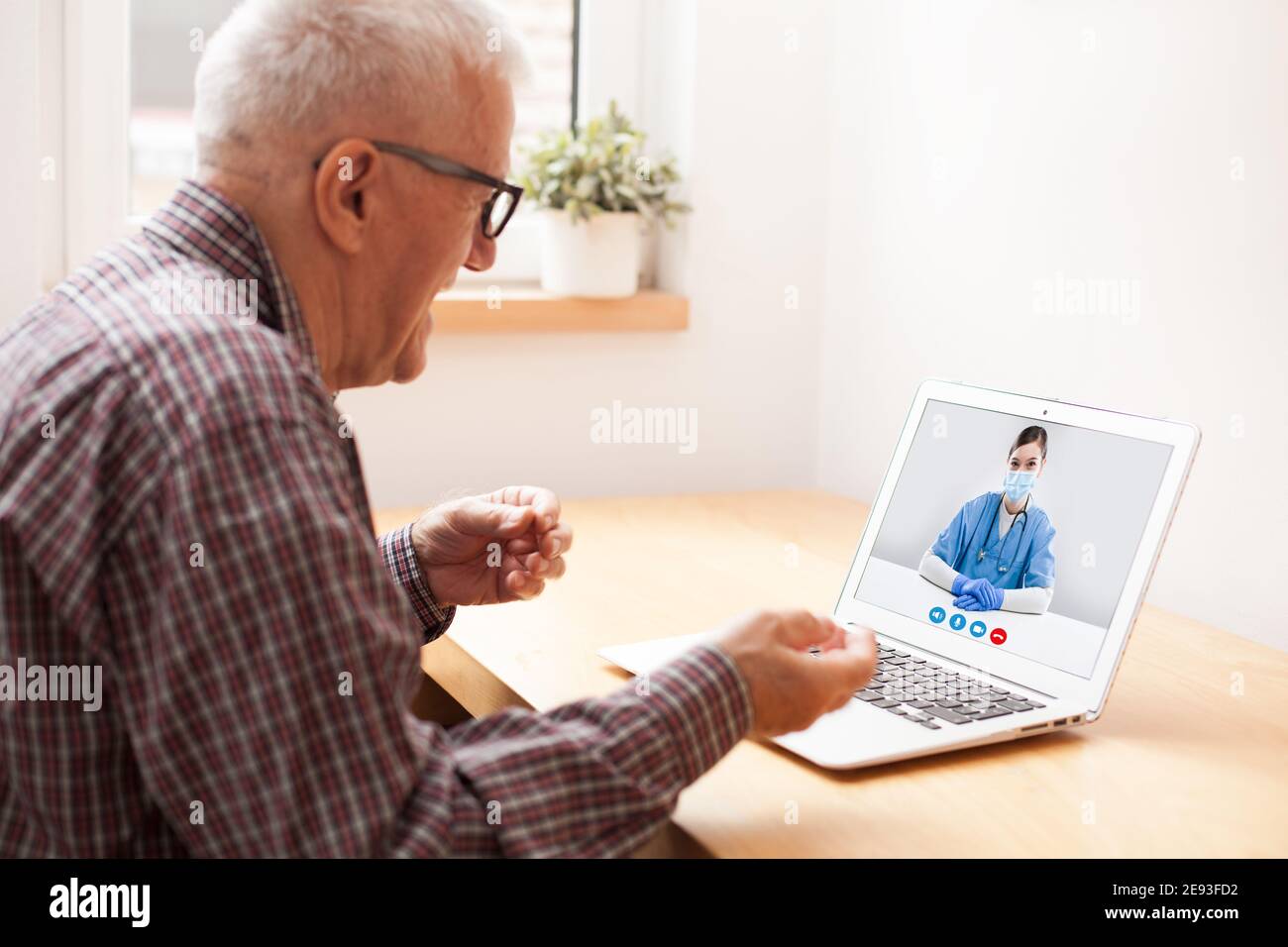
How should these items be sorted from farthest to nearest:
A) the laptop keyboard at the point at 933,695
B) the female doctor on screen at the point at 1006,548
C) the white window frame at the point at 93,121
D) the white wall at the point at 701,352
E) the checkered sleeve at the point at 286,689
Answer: the white wall at the point at 701,352 → the white window frame at the point at 93,121 → the female doctor on screen at the point at 1006,548 → the laptop keyboard at the point at 933,695 → the checkered sleeve at the point at 286,689

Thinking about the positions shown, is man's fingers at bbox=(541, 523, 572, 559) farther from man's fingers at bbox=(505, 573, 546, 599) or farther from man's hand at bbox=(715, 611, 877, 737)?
man's hand at bbox=(715, 611, 877, 737)

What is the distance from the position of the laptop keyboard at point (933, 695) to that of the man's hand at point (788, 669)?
0.44ft

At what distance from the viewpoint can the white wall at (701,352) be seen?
1923 mm

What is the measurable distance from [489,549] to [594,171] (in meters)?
0.80

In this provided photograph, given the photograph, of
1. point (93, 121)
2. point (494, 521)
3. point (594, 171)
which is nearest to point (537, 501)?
point (494, 521)

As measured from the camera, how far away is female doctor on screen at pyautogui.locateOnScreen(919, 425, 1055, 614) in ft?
3.94

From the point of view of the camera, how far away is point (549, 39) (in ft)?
6.77

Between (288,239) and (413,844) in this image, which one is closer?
(413,844)

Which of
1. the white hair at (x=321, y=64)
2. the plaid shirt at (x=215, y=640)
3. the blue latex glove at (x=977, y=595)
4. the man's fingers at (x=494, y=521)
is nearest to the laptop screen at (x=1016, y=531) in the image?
the blue latex glove at (x=977, y=595)

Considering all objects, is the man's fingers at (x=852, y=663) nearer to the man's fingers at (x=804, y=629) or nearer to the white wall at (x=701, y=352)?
the man's fingers at (x=804, y=629)

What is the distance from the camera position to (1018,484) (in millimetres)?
1239
